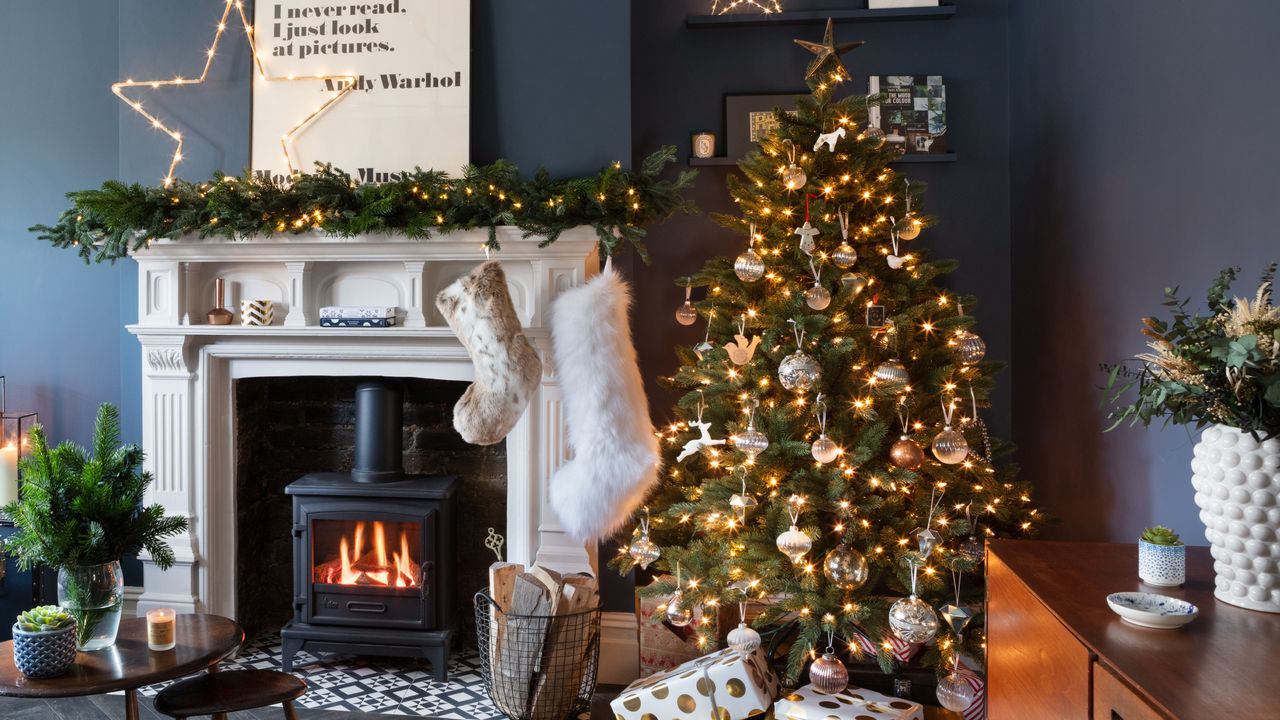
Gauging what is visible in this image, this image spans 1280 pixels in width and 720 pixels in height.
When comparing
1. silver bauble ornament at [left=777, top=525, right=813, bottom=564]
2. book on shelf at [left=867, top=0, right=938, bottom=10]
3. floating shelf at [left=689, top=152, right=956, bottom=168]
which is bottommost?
silver bauble ornament at [left=777, top=525, right=813, bottom=564]

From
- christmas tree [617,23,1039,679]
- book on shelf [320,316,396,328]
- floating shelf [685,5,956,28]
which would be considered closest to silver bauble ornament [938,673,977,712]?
christmas tree [617,23,1039,679]

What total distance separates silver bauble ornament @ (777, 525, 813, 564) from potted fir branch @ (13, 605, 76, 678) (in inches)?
69.3

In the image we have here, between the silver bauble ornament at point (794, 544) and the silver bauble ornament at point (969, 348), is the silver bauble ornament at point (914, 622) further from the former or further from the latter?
the silver bauble ornament at point (969, 348)

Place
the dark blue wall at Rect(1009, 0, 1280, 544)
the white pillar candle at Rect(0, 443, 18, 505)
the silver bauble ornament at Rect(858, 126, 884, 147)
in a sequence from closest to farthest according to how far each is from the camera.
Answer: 1. the dark blue wall at Rect(1009, 0, 1280, 544)
2. the silver bauble ornament at Rect(858, 126, 884, 147)
3. the white pillar candle at Rect(0, 443, 18, 505)

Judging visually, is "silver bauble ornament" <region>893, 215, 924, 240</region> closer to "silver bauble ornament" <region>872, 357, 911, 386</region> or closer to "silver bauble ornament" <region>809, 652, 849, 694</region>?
"silver bauble ornament" <region>872, 357, 911, 386</region>

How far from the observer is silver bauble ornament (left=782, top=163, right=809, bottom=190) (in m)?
2.71

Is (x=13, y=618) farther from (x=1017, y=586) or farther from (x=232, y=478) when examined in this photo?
(x=1017, y=586)

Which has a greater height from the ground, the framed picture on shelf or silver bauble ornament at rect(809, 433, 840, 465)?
the framed picture on shelf

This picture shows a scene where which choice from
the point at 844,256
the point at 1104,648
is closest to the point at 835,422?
the point at 844,256

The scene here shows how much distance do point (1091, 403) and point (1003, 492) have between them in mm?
397

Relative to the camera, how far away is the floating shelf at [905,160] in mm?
3391

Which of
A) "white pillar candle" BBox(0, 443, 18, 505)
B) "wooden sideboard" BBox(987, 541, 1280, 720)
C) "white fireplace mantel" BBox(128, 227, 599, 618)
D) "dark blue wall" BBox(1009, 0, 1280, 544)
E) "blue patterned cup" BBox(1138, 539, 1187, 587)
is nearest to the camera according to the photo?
"wooden sideboard" BBox(987, 541, 1280, 720)

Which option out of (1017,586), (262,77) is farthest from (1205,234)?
(262,77)

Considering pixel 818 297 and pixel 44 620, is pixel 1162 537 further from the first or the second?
pixel 44 620
